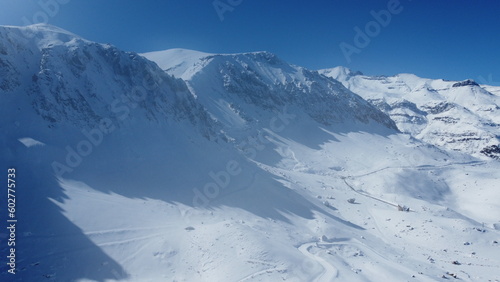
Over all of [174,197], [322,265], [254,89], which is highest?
[254,89]

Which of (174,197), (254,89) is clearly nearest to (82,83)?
(174,197)

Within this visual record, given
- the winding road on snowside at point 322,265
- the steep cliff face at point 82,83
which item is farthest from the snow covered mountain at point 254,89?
the winding road on snowside at point 322,265

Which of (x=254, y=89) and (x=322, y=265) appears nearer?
(x=322, y=265)

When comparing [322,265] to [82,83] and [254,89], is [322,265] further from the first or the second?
[254,89]

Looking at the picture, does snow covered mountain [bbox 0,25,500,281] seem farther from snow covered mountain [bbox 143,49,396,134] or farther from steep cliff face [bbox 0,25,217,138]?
snow covered mountain [bbox 143,49,396,134]

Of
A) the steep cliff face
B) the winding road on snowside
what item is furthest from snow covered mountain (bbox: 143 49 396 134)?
the winding road on snowside

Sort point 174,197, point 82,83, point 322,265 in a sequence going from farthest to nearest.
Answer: point 82,83 → point 174,197 → point 322,265
